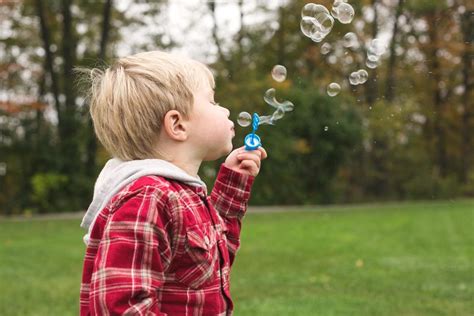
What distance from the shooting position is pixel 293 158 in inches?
842

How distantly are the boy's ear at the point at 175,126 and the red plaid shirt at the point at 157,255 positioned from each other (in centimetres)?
12

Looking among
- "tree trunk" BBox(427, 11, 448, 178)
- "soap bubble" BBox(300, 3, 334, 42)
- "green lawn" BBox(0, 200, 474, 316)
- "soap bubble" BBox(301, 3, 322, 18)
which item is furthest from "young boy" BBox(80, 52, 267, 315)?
"tree trunk" BBox(427, 11, 448, 178)

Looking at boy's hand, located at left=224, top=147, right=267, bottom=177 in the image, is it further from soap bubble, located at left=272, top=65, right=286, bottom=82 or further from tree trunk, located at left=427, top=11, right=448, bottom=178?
tree trunk, located at left=427, top=11, right=448, bottom=178

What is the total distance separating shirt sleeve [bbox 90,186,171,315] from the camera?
5.45ft

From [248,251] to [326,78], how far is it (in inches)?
636

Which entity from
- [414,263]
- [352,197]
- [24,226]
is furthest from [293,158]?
[414,263]

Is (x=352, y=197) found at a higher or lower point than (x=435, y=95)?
lower

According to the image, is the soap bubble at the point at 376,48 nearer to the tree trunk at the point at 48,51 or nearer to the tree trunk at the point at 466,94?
the tree trunk at the point at 48,51

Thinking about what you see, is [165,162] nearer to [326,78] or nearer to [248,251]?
[248,251]

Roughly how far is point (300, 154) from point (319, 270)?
580 inches

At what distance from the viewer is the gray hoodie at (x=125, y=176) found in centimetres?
184

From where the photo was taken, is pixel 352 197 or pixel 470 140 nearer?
pixel 352 197

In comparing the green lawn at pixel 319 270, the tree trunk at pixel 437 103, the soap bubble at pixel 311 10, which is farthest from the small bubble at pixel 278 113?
the tree trunk at pixel 437 103

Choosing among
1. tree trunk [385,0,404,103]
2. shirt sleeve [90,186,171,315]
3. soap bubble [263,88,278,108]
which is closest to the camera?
shirt sleeve [90,186,171,315]
